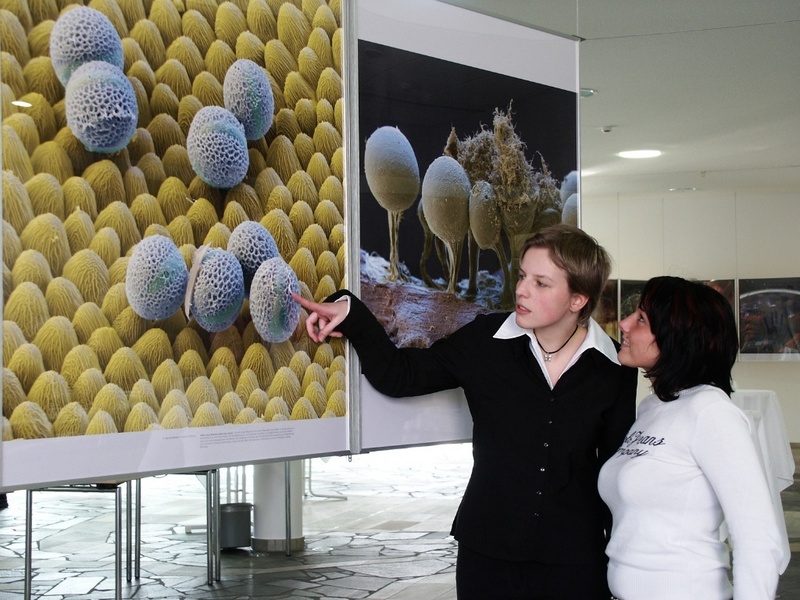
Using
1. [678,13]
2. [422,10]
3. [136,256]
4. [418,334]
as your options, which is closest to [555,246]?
[418,334]

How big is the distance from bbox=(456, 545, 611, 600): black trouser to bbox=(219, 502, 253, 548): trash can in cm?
426

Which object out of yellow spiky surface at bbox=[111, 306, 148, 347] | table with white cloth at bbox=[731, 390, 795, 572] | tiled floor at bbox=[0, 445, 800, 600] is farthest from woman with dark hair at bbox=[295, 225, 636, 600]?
table with white cloth at bbox=[731, 390, 795, 572]

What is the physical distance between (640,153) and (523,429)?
6.38m

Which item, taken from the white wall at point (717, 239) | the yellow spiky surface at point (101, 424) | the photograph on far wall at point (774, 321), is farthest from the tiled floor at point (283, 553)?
the yellow spiky surface at point (101, 424)

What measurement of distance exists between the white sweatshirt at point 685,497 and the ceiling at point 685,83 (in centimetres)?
108

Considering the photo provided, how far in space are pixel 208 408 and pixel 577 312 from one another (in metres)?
0.77

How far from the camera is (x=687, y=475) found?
168cm

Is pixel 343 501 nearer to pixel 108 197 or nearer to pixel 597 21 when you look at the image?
pixel 597 21

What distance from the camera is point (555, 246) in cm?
182

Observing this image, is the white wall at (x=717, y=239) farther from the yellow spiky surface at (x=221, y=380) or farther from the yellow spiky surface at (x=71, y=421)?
the yellow spiky surface at (x=71, y=421)

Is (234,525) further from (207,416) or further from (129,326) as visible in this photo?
(129,326)

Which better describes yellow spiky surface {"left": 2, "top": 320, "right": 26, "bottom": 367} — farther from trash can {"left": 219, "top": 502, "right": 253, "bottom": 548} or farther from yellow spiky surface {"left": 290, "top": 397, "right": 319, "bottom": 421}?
trash can {"left": 219, "top": 502, "right": 253, "bottom": 548}

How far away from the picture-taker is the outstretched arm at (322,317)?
1.74 metres

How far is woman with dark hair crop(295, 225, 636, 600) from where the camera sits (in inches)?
70.2
